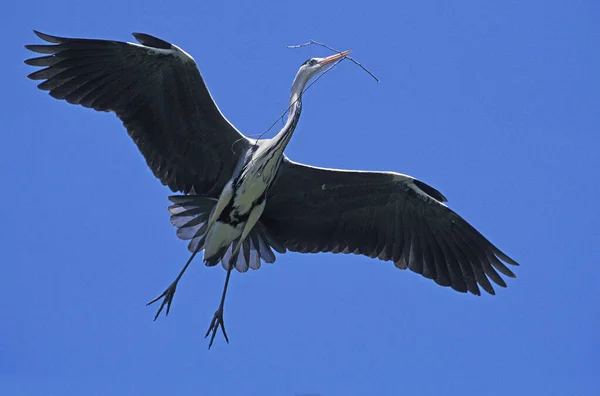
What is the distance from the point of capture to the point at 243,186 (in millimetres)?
11234

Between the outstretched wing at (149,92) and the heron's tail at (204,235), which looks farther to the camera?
the heron's tail at (204,235)

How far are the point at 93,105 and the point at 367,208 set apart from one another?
333 centimetres

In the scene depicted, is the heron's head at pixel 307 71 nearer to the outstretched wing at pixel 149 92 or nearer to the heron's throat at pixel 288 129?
the heron's throat at pixel 288 129

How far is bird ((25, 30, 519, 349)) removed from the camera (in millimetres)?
11125

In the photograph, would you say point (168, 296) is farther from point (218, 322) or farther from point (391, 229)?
point (391, 229)

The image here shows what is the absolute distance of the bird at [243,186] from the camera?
11.1m

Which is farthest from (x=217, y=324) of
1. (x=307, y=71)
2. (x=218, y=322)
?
(x=307, y=71)

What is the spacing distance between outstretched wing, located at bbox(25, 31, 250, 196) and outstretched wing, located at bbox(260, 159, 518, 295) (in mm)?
1015

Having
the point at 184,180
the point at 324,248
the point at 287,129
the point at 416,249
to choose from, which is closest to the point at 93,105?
the point at 184,180

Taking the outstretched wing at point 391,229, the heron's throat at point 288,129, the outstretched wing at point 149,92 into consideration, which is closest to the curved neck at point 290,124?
the heron's throat at point 288,129

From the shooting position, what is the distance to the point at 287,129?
1097cm

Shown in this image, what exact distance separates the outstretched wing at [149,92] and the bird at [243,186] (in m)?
0.01

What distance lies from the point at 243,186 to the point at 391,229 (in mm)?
2046

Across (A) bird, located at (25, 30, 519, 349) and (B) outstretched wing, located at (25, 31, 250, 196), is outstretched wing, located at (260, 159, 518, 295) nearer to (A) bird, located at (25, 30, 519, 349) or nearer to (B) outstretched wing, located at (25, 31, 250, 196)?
(A) bird, located at (25, 30, 519, 349)
